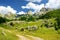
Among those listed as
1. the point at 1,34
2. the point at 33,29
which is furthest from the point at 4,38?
the point at 33,29

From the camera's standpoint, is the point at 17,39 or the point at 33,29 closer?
the point at 17,39

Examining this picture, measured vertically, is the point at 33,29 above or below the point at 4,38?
above

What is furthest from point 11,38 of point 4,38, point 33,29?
point 33,29

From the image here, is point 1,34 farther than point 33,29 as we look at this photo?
No

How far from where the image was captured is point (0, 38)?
204ft

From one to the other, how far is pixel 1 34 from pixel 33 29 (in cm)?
8949

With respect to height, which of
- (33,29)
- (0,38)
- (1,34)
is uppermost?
(33,29)

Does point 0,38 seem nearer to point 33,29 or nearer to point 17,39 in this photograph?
point 17,39

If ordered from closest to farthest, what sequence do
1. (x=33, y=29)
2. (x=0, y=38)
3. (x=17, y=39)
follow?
1. (x=0, y=38)
2. (x=17, y=39)
3. (x=33, y=29)

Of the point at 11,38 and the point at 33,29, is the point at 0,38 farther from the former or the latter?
the point at 33,29

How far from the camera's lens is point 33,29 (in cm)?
15800

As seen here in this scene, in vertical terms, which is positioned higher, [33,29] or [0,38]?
[33,29]

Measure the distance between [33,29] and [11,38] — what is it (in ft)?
304

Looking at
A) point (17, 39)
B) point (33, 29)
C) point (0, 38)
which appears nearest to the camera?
point (0, 38)
